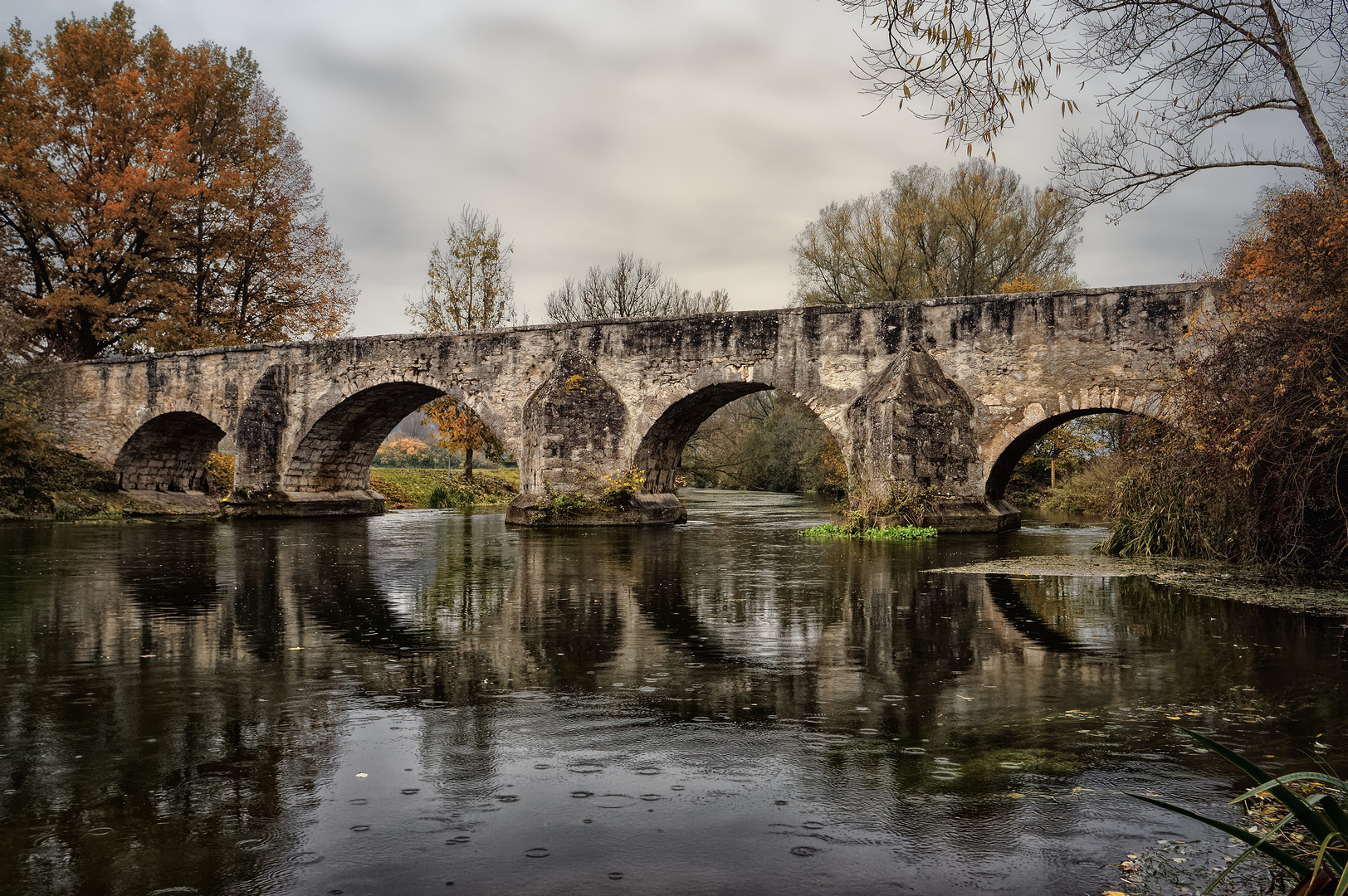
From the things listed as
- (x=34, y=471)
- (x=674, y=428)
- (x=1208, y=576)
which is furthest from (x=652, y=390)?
(x=34, y=471)

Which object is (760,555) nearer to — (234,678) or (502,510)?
(234,678)

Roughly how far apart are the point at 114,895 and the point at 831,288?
27.6 m

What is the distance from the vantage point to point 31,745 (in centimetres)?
376

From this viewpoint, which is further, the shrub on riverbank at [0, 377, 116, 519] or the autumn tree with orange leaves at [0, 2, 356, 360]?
the autumn tree with orange leaves at [0, 2, 356, 360]

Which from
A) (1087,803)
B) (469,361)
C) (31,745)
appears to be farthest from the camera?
(469,361)

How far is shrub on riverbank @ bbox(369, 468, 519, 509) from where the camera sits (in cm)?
2752

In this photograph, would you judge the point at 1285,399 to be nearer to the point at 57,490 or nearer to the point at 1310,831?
the point at 1310,831

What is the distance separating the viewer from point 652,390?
679 inches

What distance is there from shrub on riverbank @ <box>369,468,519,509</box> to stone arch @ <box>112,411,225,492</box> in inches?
178

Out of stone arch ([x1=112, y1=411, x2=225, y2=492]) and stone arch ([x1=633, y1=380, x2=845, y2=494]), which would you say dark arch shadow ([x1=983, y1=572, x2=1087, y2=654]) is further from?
stone arch ([x1=112, y1=411, x2=225, y2=492])

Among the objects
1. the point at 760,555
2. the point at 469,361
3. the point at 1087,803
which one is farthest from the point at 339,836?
the point at 469,361

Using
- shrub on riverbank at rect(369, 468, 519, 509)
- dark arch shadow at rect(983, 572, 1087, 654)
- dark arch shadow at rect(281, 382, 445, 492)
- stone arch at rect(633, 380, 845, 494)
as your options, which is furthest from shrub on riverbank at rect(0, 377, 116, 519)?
dark arch shadow at rect(983, 572, 1087, 654)

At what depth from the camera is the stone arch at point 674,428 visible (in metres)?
17.1

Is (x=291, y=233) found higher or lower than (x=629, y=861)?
higher
